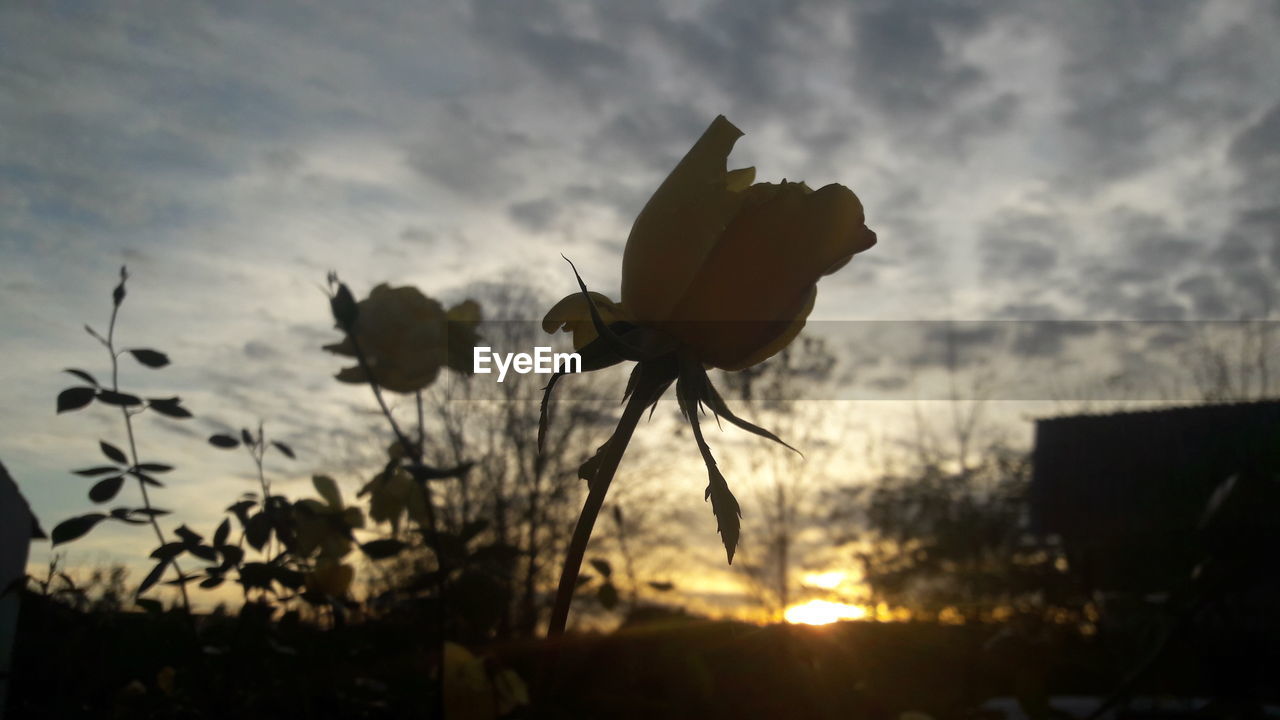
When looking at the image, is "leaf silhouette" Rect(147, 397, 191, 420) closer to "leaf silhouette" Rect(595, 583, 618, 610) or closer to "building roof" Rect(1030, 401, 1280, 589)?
"leaf silhouette" Rect(595, 583, 618, 610)

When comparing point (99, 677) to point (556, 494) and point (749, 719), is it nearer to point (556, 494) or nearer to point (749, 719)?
point (749, 719)

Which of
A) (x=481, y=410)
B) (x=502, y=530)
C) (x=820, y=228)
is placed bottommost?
(x=502, y=530)

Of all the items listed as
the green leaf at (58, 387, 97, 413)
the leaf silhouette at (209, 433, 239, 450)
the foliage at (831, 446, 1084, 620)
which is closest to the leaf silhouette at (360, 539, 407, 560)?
the leaf silhouette at (209, 433, 239, 450)

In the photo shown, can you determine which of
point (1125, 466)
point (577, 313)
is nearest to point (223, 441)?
point (577, 313)

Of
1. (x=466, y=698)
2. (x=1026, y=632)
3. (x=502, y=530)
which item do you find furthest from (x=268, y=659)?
(x=502, y=530)

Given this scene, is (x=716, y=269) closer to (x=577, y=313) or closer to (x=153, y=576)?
(x=577, y=313)

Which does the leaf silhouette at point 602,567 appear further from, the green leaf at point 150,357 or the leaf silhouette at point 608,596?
the green leaf at point 150,357
